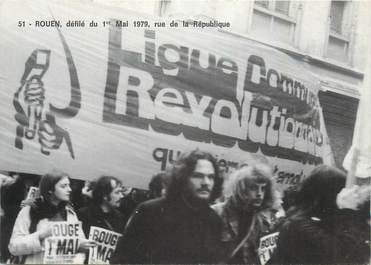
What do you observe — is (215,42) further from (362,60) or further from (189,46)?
(362,60)

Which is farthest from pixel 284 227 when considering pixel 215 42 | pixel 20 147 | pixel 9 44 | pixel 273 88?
pixel 9 44

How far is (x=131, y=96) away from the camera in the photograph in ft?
17.5

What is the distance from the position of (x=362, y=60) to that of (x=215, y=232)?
3.22 metres

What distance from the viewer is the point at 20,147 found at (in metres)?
5.01

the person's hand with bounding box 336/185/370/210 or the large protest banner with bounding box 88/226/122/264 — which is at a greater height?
the person's hand with bounding box 336/185/370/210

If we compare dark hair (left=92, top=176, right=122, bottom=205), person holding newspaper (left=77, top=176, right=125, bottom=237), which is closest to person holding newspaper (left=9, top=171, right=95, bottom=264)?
person holding newspaper (left=77, top=176, right=125, bottom=237)

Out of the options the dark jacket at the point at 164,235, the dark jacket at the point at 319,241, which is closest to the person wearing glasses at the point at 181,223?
the dark jacket at the point at 164,235

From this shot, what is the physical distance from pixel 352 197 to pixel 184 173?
78.6 inches

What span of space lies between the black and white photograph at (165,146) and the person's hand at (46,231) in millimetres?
19

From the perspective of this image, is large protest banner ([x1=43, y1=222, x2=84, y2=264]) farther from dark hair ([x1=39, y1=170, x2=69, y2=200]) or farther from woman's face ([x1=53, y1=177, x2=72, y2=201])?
dark hair ([x1=39, y1=170, x2=69, y2=200])

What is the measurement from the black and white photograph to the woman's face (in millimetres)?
11

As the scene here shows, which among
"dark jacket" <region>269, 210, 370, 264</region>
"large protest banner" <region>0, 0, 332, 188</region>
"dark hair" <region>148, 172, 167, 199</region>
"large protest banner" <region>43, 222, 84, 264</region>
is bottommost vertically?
"large protest banner" <region>43, 222, 84, 264</region>

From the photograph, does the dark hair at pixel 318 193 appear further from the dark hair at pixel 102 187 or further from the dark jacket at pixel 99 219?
the dark hair at pixel 102 187

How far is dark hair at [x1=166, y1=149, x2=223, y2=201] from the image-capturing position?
5.40 m
